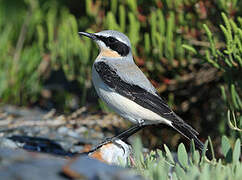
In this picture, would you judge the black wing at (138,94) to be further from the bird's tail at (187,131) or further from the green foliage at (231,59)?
the green foliage at (231,59)

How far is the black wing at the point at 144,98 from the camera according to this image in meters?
3.57

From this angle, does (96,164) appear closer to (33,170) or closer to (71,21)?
(33,170)

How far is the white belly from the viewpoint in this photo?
3.61 m

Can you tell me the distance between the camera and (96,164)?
1.65m

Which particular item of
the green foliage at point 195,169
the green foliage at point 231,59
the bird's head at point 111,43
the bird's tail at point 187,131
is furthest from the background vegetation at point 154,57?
the green foliage at point 195,169

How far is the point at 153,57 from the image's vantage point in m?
4.93

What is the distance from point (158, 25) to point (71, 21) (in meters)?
1.26

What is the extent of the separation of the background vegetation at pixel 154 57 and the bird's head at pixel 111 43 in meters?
0.70

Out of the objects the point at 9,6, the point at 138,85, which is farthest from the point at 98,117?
the point at 9,6

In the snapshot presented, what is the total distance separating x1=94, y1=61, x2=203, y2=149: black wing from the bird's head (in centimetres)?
40

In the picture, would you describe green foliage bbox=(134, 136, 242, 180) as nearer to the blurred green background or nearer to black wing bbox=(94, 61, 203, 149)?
black wing bbox=(94, 61, 203, 149)

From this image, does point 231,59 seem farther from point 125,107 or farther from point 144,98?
point 125,107

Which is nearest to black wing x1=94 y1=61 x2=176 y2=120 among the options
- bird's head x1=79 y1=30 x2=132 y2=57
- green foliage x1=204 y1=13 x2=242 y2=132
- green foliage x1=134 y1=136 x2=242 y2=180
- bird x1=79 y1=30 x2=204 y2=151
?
bird x1=79 y1=30 x2=204 y2=151

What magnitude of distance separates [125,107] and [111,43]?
81 centimetres
